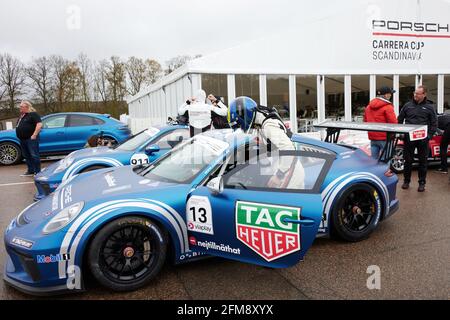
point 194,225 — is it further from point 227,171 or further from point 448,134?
point 448,134

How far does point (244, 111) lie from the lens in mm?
4336

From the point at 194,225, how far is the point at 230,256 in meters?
0.40

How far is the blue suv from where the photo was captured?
10883 millimetres

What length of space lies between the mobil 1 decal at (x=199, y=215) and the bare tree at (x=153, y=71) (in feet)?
159

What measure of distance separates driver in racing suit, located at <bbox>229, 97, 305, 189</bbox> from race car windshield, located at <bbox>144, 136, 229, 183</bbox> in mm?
467

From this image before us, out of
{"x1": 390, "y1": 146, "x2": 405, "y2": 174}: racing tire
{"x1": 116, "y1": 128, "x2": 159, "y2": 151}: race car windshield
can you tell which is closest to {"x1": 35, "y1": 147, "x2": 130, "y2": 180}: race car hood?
{"x1": 116, "y1": 128, "x2": 159, "y2": 151}: race car windshield

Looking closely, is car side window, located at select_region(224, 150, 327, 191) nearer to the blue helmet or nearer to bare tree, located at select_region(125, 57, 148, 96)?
the blue helmet

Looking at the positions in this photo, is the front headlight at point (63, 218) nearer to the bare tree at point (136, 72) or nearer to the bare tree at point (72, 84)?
the bare tree at point (72, 84)

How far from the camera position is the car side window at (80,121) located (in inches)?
437

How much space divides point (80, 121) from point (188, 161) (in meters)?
8.21

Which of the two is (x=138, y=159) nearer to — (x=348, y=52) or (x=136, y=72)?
(x=348, y=52)

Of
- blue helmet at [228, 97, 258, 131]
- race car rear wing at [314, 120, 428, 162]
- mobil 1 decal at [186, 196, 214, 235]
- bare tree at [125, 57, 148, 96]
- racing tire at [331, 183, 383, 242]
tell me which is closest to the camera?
mobil 1 decal at [186, 196, 214, 235]

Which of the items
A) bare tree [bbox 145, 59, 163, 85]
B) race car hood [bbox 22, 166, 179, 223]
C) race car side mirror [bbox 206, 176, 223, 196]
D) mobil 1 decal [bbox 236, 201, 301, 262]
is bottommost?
mobil 1 decal [bbox 236, 201, 301, 262]

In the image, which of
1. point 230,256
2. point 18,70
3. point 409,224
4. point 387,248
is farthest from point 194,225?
point 18,70
